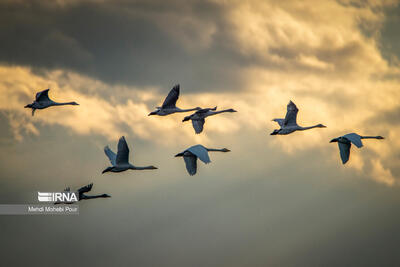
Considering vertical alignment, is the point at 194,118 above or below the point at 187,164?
above

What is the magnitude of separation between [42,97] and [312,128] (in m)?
29.8

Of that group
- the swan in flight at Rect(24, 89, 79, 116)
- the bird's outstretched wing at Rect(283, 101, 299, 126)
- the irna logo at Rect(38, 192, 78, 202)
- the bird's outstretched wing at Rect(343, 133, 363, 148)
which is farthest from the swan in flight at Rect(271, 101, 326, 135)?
the swan in flight at Rect(24, 89, 79, 116)

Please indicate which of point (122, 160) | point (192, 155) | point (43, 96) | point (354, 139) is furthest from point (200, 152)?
point (43, 96)

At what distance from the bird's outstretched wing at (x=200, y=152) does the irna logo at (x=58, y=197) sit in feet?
63.6

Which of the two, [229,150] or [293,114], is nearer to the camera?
[293,114]

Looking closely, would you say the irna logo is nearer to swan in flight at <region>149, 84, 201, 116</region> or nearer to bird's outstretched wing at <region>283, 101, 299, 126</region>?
swan in flight at <region>149, 84, 201, 116</region>

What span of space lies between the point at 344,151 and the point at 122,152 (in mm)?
22990

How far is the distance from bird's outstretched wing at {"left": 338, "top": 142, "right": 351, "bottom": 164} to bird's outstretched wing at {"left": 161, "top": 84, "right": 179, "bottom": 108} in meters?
18.2

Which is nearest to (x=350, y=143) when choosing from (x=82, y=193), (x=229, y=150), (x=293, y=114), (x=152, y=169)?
(x=293, y=114)

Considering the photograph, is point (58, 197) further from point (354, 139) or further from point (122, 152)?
point (354, 139)

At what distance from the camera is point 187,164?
306ft

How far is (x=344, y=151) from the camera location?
9631 centimetres

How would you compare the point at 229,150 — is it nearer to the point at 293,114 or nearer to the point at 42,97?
the point at 293,114

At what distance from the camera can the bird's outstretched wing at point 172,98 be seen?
99938 millimetres
